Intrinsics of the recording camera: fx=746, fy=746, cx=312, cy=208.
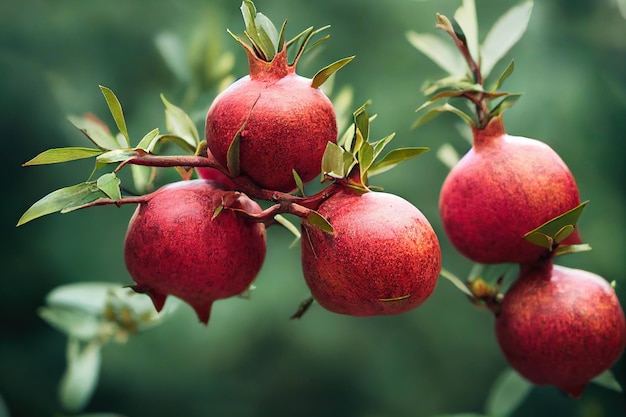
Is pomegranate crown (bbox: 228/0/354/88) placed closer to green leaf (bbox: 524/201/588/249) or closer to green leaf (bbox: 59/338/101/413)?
green leaf (bbox: 524/201/588/249)

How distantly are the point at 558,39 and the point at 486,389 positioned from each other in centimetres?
79

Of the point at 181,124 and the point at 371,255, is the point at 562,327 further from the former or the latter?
the point at 181,124

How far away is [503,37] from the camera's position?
0.63m

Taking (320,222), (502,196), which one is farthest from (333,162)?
(502,196)

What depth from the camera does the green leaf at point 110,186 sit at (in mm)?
433

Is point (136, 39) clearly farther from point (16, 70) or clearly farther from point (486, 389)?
point (486, 389)

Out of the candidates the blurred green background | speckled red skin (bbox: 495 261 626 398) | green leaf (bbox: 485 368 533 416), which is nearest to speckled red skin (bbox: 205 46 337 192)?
speckled red skin (bbox: 495 261 626 398)

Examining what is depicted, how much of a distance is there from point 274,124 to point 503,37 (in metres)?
0.26

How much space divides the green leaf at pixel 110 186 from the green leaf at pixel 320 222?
115mm

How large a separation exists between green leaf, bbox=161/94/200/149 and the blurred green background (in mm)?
944

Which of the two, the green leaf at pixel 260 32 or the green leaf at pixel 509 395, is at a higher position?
the green leaf at pixel 260 32

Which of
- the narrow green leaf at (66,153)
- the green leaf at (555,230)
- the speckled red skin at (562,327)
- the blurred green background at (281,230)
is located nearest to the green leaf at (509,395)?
the speckled red skin at (562,327)

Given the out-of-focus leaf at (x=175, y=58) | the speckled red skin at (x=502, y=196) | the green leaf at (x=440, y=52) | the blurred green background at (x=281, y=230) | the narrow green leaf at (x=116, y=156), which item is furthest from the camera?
the blurred green background at (x=281, y=230)

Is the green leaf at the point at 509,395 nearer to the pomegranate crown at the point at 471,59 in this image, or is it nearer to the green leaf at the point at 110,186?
the pomegranate crown at the point at 471,59
